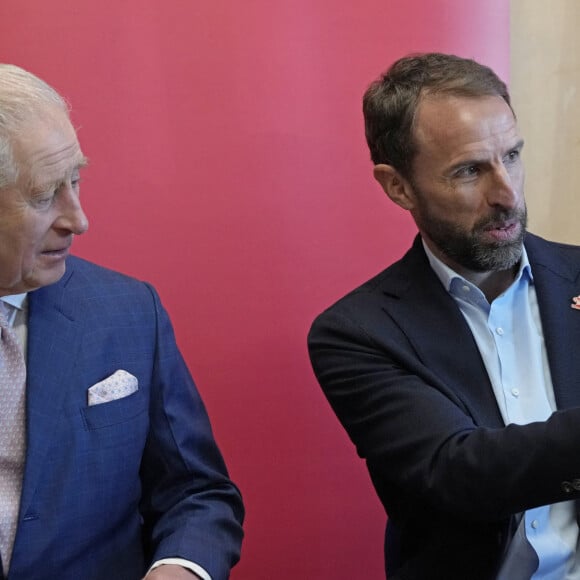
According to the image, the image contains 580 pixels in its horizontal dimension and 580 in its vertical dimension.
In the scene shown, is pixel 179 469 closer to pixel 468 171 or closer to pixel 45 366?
pixel 45 366

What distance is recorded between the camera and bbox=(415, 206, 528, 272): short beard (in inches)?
59.7

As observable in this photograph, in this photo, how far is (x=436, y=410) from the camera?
1.42 meters

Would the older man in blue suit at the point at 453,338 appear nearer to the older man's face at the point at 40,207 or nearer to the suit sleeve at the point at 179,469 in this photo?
the suit sleeve at the point at 179,469

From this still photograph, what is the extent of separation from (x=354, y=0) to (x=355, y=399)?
76 centimetres

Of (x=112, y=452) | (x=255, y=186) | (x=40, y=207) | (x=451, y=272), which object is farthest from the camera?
(x=255, y=186)

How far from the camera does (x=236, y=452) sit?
1795mm

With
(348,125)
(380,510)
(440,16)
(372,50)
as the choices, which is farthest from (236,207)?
(380,510)

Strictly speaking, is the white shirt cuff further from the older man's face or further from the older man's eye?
the older man's eye

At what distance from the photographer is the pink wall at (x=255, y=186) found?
5.40ft

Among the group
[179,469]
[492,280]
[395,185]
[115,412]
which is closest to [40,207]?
[115,412]

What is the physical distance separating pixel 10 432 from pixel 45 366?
0.11 metres

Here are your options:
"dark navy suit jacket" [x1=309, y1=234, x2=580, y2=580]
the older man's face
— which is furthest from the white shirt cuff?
the older man's face

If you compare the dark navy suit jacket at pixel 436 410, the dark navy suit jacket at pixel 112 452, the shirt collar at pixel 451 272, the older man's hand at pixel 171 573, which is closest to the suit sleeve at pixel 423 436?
the dark navy suit jacket at pixel 436 410

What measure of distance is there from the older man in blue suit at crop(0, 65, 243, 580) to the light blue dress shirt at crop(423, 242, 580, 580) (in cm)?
46
